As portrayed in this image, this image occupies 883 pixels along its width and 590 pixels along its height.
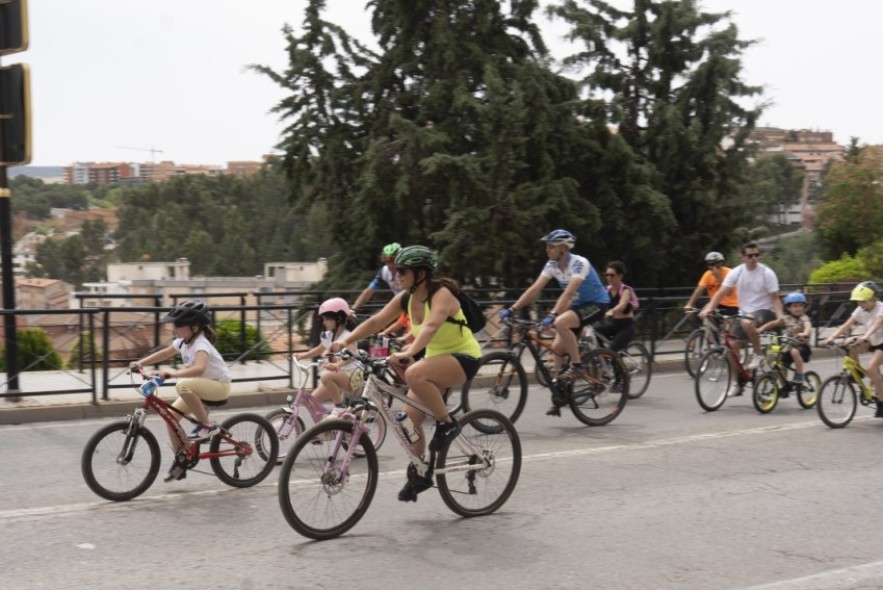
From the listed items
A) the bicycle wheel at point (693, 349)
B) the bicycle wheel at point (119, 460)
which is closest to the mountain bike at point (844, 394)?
the bicycle wheel at point (693, 349)

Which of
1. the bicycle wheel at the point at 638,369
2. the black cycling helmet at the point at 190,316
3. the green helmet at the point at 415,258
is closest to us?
the green helmet at the point at 415,258

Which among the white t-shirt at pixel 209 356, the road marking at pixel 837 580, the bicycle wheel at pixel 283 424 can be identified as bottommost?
the road marking at pixel 837 580

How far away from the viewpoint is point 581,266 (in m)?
11.0

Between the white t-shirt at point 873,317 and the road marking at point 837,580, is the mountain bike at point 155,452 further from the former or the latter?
the white t-shirt at point 873,317

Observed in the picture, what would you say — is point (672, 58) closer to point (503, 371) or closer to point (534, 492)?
point (503, 371)

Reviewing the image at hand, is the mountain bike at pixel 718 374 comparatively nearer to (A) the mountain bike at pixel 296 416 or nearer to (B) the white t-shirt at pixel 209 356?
(A) the mountain bike at pixel 296 416

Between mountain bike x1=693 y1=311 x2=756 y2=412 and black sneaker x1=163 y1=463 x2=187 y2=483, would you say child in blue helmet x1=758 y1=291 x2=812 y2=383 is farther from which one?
black sneaker x1=163 y1=463 x2=187 y2=483

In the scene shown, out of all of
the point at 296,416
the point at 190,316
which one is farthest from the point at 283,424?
the point at 190,316

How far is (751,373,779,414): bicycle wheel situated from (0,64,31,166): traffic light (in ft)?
28.7

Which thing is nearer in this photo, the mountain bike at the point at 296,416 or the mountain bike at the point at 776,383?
the mountain bike at the point at 296,416

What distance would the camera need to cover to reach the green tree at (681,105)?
76.7 ft

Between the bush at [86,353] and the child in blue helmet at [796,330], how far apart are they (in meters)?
7.86

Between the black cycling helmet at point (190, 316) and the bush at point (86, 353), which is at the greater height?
the black cycling helmet at point (190, 316)

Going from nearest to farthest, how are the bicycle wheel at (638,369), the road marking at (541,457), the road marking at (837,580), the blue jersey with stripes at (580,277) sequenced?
the road marking at (837,580) < the road marking at (541,457) < the blue jersey with stripes at (580,277) < the bicycle wheel at (638,369)
